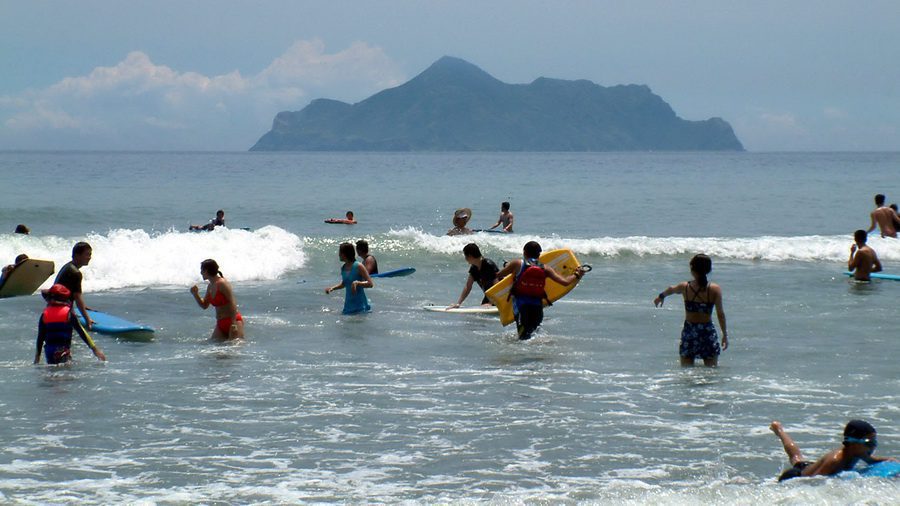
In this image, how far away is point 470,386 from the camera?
1060 centimetres

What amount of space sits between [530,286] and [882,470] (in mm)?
6018

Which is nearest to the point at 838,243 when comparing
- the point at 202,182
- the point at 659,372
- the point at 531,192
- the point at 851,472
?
the point at 659,372

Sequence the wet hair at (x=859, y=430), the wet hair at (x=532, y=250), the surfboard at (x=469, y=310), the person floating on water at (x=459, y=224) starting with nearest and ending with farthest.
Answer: the wet hair at (x=859, y=430) → the wet hair at (x=532, y=250) → the surfboard at (x=469, y=310) → the person floating on water at (x=459, y=224)

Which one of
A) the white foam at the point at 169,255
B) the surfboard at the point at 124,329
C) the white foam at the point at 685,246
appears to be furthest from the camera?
the white foam at the point at 685,246

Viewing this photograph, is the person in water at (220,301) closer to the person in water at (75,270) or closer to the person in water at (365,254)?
the person in water at (75,270)

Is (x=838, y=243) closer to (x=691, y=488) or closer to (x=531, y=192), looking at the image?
(x=691, y=488)

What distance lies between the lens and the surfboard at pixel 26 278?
16.8m

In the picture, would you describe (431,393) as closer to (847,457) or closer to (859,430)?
(847,457)

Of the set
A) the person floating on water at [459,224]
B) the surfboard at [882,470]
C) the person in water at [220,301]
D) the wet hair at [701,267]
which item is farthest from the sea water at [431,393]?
the person floating on water at [459,224]

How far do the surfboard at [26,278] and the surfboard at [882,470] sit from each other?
14.1 m

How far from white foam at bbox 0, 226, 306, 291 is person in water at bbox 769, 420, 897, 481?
1541cm

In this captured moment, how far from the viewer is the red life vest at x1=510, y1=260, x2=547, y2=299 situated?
12.5 meters

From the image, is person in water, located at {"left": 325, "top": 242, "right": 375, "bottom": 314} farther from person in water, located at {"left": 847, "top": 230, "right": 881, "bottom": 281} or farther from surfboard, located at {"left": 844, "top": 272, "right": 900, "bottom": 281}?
surfboard, located at {"left": 844, "top": 272, "right": 900, "bottom": 281}

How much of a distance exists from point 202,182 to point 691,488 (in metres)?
66.1
